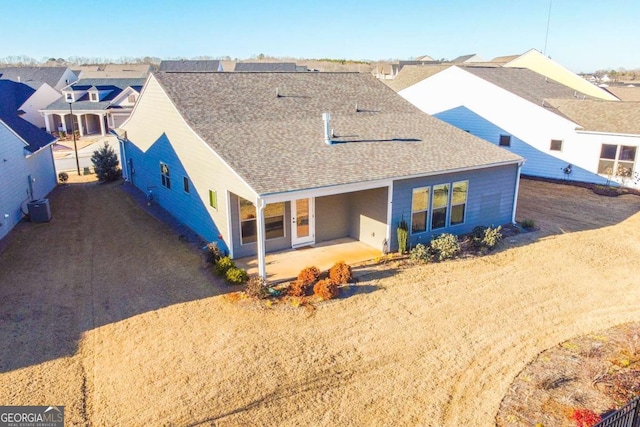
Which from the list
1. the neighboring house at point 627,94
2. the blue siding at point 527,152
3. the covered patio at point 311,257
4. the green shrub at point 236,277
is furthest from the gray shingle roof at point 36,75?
the neighboring house at point 627,94

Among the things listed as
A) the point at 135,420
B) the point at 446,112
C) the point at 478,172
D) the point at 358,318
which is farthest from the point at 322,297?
the point at 446,112

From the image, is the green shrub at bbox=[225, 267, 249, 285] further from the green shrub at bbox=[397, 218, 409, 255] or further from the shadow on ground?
the green shrub at bbox=[397, 218, 409, 255]

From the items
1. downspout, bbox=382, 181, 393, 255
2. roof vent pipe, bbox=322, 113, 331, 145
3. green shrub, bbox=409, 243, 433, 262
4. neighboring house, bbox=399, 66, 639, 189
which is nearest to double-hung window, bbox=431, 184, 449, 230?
green shrub, bbox=409, 243, 433, 262

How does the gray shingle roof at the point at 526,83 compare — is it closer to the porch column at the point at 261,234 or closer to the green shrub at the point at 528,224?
the green shrub at the point at 528,224

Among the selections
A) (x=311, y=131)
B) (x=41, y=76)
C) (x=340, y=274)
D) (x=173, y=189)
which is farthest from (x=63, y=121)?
(x=340, y=274)

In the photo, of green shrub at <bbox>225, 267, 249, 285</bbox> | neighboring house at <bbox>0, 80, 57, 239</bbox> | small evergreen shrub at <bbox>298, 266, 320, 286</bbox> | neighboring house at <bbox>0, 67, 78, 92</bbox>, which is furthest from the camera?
neighboring house at <bbox>0, 67, 78, 92</bbox>
